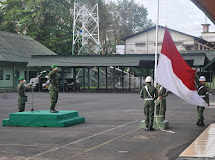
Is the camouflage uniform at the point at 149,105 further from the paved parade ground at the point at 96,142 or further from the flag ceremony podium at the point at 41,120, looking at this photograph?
the flag ceremony podium at the point at 41,120

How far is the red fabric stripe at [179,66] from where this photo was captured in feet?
39.4

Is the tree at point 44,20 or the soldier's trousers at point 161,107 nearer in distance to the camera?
Answer: the soldier's trousers at point 161,107

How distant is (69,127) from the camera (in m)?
14.5

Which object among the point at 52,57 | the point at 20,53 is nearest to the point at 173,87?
the point at 52,57

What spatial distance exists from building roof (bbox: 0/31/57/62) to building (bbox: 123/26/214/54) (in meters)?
16.4

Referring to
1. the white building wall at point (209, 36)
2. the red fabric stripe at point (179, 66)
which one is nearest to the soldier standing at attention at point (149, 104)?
the red fabric stripe at point (179, 66)

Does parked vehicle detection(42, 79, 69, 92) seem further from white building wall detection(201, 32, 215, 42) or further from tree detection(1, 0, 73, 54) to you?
white building wall detection(201, 32, 215, 42)

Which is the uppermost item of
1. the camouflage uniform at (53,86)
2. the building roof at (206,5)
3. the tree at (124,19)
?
the tree at (124,19)

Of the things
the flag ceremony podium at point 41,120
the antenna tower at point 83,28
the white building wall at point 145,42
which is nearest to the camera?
the flag ceremony podium at point 41,120

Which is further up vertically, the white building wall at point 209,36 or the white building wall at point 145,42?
the white building wall at point 209,36

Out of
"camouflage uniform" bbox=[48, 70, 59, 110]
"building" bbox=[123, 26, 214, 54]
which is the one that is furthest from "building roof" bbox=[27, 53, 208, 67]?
"camouflage uniform" bbox=[48, 70, 59, 110]

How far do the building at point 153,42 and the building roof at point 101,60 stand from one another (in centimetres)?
1546

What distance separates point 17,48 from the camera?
53.7 metres

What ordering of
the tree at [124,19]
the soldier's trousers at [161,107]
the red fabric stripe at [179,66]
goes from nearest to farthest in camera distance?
the red fabric stripe at [179,66] → the soldier's trousers at [161,107] → the tree at [124,19]
